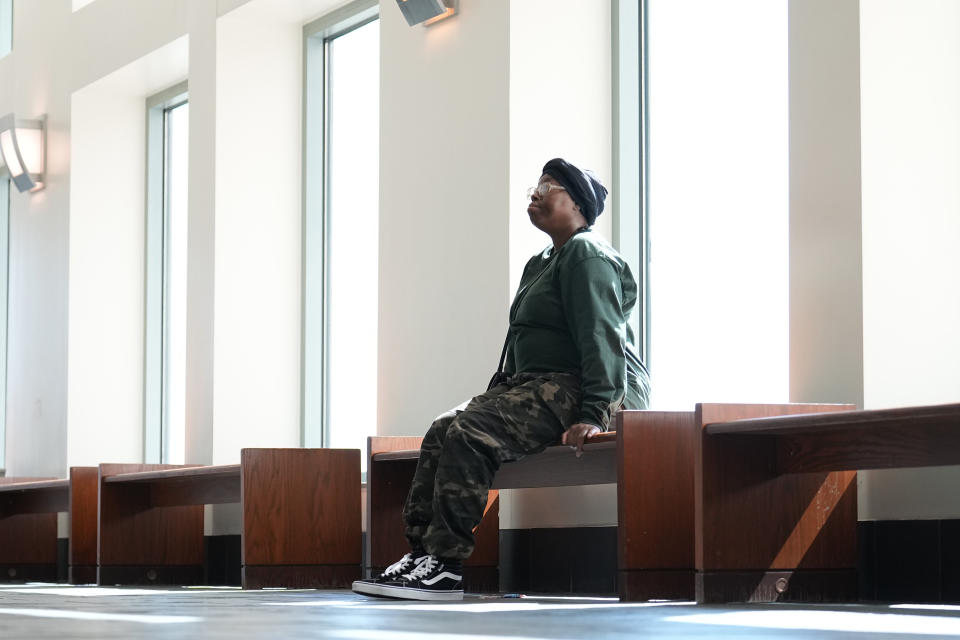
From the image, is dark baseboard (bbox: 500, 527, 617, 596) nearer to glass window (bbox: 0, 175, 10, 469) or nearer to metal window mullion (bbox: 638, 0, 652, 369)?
metal window mullion (bbox: 638, 0, 652, 369)

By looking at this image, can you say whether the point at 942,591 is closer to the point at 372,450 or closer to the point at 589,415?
the point at 589,415

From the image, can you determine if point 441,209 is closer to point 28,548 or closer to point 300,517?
point 300,517

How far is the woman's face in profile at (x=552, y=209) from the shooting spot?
4055mm

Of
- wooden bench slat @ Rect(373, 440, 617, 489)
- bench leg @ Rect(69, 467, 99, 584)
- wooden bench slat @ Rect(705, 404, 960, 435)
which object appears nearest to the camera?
wooden bench slat @ Rect(705, 404, 960, 435)

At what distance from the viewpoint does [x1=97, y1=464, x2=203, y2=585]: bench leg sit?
20.3 ft

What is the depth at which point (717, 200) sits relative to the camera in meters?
4.81

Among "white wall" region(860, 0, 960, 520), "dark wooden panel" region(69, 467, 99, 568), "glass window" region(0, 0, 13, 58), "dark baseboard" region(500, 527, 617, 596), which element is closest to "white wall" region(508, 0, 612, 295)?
"dark baseboard" region(500, 527, 617, 596)

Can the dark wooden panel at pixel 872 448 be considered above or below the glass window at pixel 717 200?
below

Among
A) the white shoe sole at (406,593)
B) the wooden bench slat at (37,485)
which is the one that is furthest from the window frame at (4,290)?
the white shoe sole at (406,593)

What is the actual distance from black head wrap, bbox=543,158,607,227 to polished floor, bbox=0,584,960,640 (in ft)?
3.33

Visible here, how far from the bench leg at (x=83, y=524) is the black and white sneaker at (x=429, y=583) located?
10.2 feet

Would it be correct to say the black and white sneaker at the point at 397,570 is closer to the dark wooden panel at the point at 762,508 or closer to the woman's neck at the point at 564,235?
the dark wooden panel at the point at 762,508

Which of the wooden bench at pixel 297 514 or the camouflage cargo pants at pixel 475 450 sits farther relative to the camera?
the wooden bench at pixel 297 514

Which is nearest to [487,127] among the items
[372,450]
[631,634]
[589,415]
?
[372,450]
